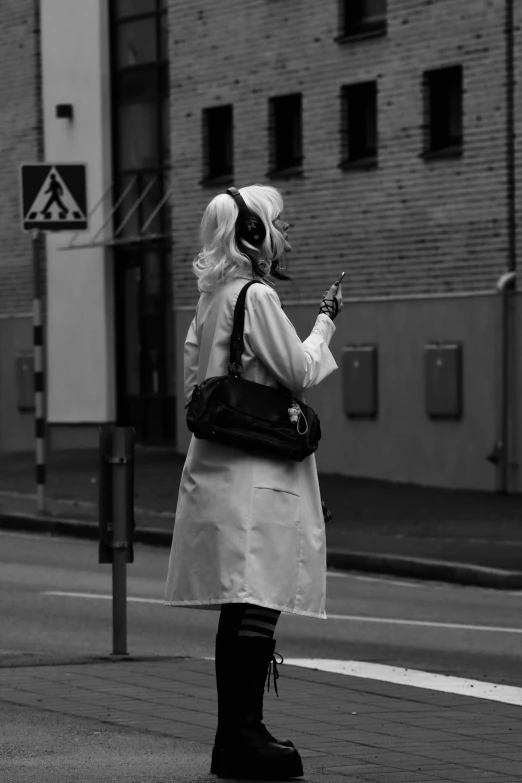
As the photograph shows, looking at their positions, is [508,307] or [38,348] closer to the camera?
[38,348]

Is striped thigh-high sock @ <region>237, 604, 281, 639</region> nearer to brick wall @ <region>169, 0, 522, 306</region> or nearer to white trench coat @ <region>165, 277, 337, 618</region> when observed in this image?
white trench coat @ <region>165, 277, 337, 618</region>

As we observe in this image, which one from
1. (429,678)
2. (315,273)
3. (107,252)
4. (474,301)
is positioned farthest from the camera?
(107,252)

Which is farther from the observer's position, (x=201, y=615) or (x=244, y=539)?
(x=201, y=615)

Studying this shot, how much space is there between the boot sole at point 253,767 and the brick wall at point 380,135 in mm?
16680

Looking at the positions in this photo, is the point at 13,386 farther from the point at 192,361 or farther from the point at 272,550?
the point at 272,550

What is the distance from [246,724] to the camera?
6.06 m

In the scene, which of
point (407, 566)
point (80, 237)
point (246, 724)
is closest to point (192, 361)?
point (246, 724)

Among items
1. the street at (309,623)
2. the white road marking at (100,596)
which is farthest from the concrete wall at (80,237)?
the white road marking at (100,596)

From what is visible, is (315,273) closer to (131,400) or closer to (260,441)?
(131,400)

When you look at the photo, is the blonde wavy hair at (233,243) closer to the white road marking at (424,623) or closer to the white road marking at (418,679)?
the white road marking at (418,679)

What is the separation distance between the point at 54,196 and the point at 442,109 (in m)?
6.16

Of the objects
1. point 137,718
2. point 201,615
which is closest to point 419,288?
point 201,615

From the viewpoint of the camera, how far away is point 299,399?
621 centimetres

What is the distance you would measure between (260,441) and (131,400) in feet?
79.4
